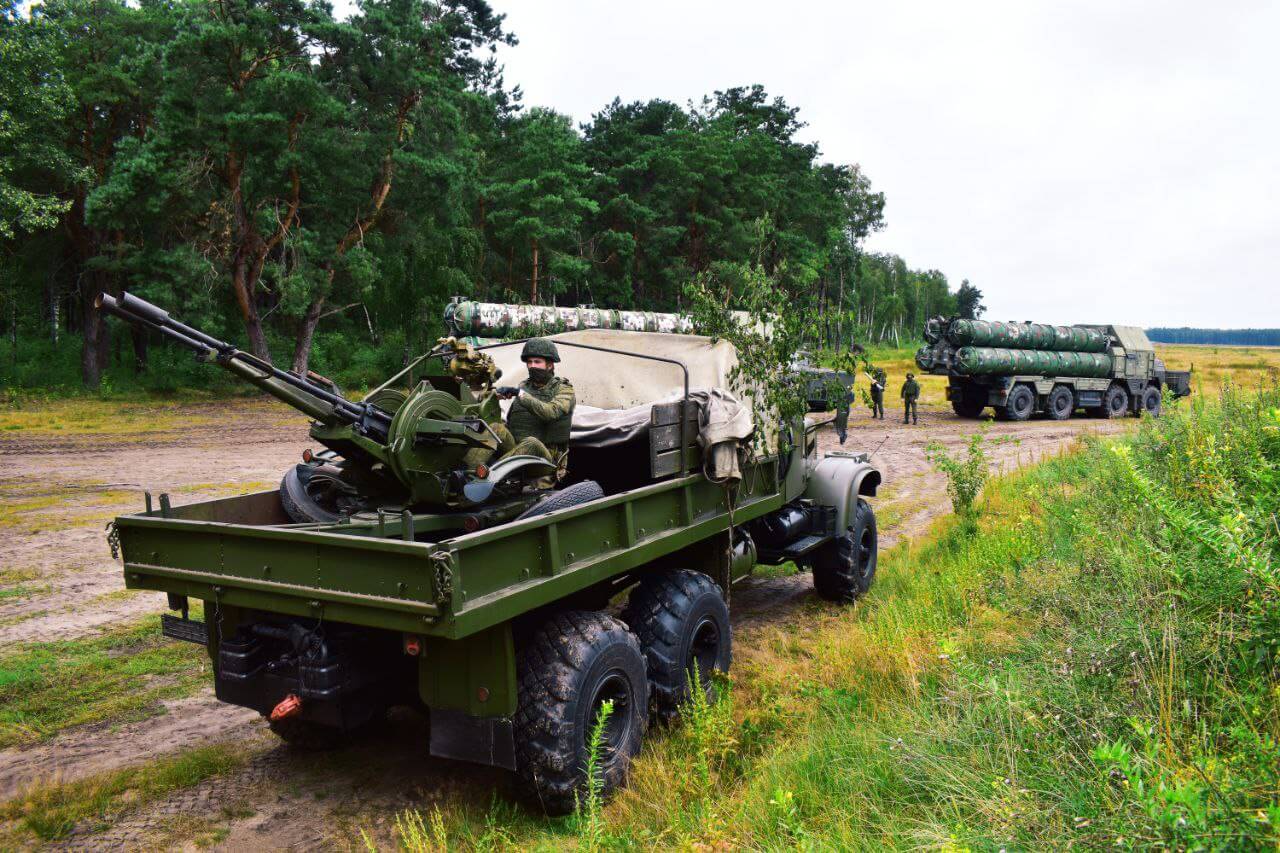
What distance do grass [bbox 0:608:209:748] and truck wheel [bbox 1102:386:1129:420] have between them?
94.8 ft

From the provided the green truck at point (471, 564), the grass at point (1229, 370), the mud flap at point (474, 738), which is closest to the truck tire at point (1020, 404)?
the grass at point (1229, 370)

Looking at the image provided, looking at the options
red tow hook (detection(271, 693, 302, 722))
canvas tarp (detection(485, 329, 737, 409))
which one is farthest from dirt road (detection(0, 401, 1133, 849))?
canvas tarp (detection(485, 329, 737, 409))

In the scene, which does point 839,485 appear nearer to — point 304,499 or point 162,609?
point 304,499

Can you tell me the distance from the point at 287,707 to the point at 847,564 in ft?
15.9

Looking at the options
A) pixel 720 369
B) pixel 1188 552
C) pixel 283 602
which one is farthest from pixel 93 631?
pixel 1188 552

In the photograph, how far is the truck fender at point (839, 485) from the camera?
7.47 m

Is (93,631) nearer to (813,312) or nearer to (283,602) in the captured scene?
(283,602)

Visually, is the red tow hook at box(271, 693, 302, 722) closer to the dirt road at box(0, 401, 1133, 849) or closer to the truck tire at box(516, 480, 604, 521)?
the dirt road at box(0, 401, 1133, 849)

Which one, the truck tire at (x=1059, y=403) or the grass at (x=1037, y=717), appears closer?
the grass at (x=1037, y=717)

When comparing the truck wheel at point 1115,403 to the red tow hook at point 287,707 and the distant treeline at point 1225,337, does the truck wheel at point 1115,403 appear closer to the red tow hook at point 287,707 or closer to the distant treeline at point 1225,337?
the red tow hook at point 287,707

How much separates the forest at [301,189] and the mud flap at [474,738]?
12.3 m

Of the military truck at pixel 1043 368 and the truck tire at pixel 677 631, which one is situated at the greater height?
the military truck at pixel 1043 368

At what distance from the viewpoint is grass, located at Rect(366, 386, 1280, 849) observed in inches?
105

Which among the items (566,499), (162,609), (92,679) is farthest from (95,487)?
(566,499)
